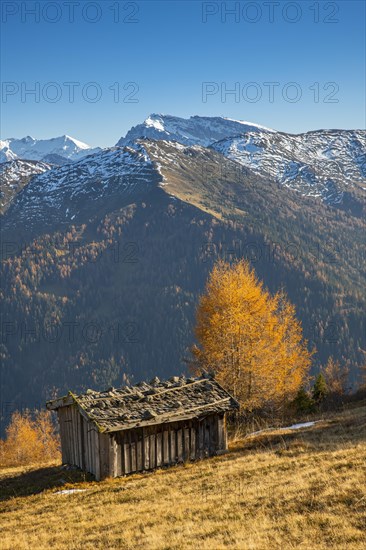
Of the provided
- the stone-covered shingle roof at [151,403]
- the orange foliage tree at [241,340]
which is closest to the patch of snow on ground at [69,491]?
the stone-covered shingle roof at [151,403]

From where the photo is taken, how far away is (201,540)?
1440 cm

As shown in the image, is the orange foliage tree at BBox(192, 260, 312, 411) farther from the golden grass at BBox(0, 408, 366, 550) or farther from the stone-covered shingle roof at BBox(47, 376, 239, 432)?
the golden grass at BBox(0, 408, 366, 550)

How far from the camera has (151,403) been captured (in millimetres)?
30188

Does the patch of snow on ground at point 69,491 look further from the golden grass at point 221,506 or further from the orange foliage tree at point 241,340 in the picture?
the orange foliage tree at point 241,340

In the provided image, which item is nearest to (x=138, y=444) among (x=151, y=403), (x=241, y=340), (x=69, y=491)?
(x=151, y=403)

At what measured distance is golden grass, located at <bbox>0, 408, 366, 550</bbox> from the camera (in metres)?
14.3

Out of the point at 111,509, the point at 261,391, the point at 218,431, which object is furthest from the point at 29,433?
the point at 111,509

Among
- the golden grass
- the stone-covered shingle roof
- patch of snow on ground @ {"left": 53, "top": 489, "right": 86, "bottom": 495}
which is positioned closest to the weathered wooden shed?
the stone-covered shingle roof

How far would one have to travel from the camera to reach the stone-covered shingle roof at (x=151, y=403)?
28125 mm

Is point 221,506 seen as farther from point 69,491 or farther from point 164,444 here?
point 164,444

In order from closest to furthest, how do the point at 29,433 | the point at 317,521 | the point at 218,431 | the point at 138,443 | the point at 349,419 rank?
the point at 317,521, the point at 138,443, the point at 218,431, the point at 349,419, the point at 29,433

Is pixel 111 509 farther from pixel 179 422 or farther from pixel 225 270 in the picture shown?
pixel 225 270

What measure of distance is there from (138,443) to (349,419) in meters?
14.2

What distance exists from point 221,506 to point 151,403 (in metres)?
13.1
